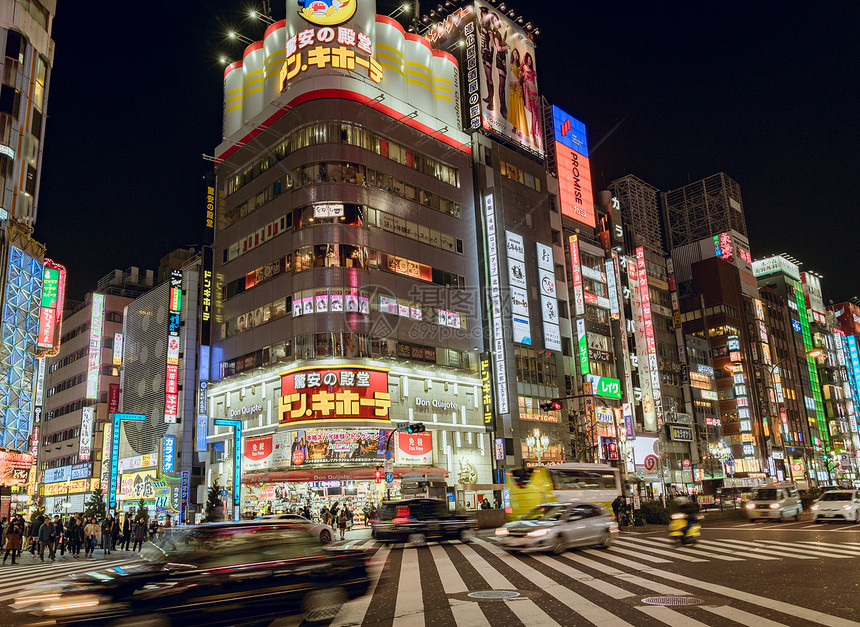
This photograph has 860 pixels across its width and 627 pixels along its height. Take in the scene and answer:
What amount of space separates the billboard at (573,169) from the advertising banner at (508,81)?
537 centimetres

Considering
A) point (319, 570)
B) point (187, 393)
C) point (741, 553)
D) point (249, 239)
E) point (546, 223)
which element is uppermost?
point (546, 223)

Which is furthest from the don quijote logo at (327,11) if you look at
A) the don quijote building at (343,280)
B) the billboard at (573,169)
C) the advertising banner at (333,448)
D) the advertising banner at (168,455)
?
the advertising banner at (168,455)

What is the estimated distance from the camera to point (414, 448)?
152 feet

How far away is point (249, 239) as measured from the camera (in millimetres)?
52094

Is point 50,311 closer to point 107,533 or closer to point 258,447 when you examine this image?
point 107,533

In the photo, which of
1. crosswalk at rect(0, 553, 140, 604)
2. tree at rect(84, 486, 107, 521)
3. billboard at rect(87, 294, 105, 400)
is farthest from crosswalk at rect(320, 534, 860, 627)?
billboard at rect(87, 294, 105, 400)

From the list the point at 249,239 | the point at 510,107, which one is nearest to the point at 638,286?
the point at 510,107

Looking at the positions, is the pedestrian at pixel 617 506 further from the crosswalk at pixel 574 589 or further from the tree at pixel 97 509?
the tree at pixel 97 509

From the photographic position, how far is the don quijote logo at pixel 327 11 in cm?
5056

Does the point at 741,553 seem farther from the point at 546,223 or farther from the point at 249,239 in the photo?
the point at 546,223

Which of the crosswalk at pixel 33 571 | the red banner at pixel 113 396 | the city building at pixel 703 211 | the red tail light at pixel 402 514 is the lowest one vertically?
the crosswalk at pixel 33 571

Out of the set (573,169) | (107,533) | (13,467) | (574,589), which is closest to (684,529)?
(574,589)

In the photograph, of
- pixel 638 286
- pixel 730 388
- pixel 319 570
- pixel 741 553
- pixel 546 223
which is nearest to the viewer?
pixel 319 570

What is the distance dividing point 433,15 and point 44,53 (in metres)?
40.2
